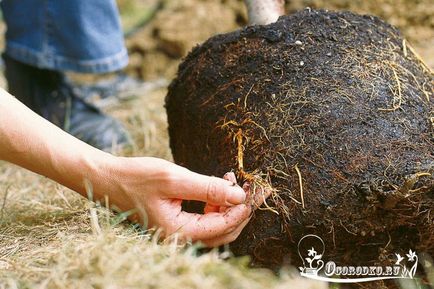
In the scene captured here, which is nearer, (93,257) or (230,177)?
(93,257)

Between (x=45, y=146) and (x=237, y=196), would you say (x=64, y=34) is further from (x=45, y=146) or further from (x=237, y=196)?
(x=237, y=196)

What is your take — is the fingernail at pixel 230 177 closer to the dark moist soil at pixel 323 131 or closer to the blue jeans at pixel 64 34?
the dark moist soil at pixel 323 131

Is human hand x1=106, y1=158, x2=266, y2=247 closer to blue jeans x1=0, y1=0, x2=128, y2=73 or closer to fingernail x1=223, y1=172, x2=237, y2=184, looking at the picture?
fingernail x1=223, y1=172, x2=237, y2=184

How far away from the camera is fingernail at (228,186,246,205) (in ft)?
5.08

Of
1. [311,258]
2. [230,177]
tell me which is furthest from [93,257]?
[311,258]

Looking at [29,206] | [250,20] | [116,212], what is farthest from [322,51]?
[29,206]

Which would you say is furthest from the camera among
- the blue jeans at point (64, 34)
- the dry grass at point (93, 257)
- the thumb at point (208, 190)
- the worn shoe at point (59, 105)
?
the worn shoe at point (59, 105)

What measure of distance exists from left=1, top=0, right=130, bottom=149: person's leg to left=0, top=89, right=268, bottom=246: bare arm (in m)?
1.12

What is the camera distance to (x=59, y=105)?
2.83m

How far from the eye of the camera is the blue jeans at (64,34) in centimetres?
266

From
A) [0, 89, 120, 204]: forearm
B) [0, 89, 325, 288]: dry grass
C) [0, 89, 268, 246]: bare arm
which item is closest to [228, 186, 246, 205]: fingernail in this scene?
[0, 89, 268, 246]: bare arm

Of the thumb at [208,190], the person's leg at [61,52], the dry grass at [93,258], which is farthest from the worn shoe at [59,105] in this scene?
the thumb at [208,190]

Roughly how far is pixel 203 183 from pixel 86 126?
4.48 ft

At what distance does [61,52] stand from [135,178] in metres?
1.32
